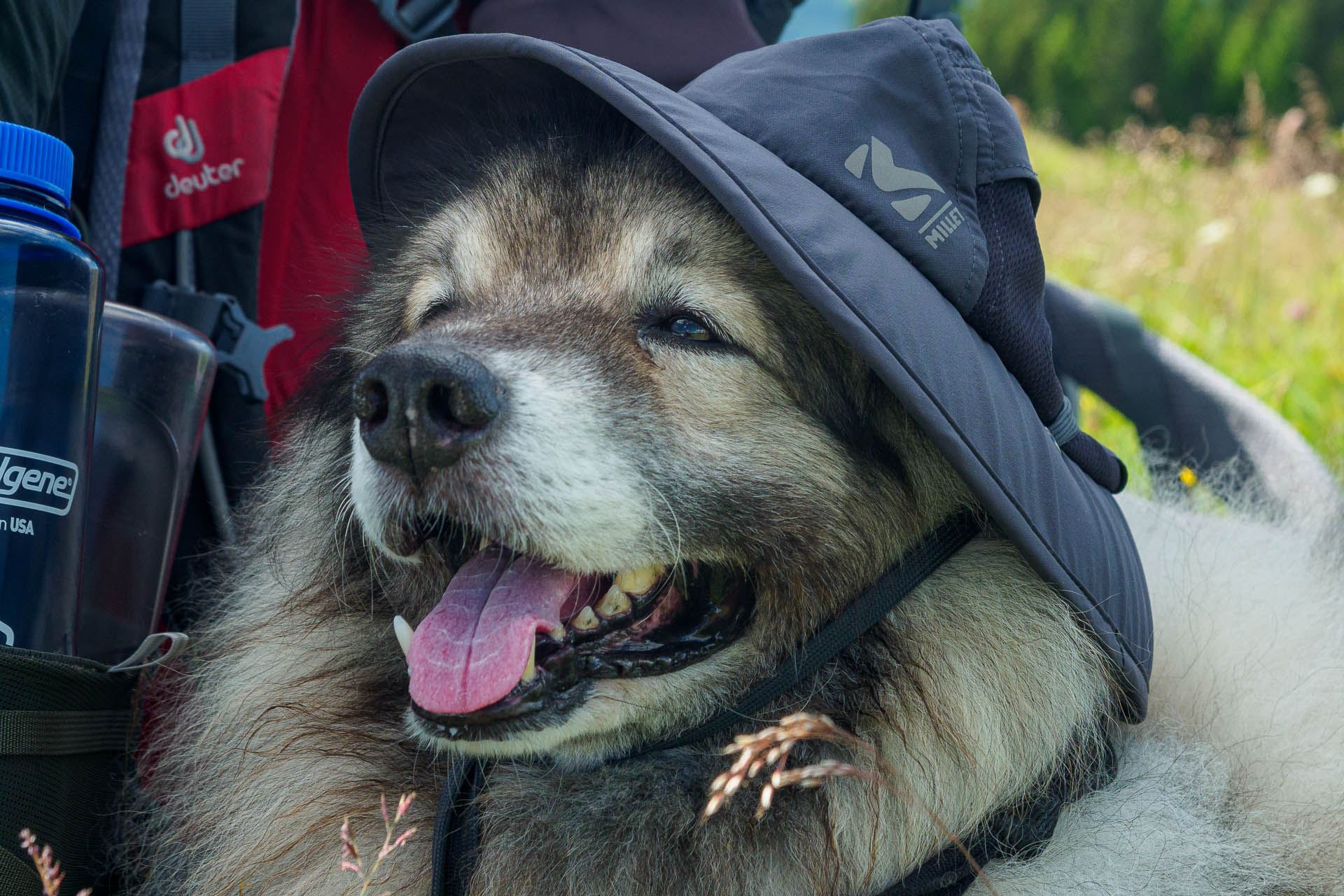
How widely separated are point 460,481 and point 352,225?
1355mm

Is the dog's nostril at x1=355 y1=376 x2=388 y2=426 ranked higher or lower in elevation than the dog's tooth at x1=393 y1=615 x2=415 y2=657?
higher

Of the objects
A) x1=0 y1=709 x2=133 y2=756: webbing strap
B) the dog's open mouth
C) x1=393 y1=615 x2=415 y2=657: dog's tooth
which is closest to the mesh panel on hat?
the dog's open mouth

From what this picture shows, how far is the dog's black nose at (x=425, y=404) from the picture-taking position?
5.53 ft

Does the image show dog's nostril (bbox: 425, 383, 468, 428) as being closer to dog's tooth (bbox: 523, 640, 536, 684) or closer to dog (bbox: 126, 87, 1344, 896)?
dog (bbox: 126, 87, 1344, 896)

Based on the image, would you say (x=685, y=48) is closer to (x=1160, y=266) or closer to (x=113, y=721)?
(x=113, y=721)

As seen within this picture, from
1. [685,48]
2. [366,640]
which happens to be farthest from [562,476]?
[685,48]

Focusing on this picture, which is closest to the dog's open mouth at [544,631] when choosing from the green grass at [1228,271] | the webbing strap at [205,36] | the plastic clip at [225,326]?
the plastic clip at [225,326]

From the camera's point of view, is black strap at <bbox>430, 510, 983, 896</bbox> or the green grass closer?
black strap at <bbox>430, 510, 983, 896</bbox>

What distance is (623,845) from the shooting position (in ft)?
6.40

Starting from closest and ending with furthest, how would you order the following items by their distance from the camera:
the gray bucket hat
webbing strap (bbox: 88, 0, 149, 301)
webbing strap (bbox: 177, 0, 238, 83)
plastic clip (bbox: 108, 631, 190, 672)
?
the gray bucket hat < plastic clip (bbox: 108, 631, 190, 672) < webbing strap (bbox: 88, 0, 149, 301) < webbing strap (bbox: 177, 0, 238, 83)

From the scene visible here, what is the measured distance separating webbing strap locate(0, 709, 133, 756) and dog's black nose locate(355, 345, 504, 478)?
779 millimetres

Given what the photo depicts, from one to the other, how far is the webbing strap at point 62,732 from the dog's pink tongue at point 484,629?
2.20 feet

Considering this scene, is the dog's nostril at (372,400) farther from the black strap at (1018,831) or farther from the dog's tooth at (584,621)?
the black strap at (1018,831)

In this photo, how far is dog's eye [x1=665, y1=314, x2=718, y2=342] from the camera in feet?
6.52
